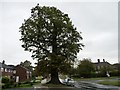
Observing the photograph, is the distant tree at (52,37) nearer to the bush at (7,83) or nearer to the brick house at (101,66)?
the bush at (7,83)

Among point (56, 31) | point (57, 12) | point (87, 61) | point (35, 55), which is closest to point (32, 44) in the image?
point (35, 55)

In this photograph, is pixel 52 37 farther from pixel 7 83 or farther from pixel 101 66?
pixel 101 66

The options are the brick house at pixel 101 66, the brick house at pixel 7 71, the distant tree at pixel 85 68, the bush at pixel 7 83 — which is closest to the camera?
the bush at pixel 7 83

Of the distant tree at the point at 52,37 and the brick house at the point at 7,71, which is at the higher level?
the distant tree at the point at 52,37

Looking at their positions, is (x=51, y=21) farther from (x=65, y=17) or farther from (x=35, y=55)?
(x=35, y=55)

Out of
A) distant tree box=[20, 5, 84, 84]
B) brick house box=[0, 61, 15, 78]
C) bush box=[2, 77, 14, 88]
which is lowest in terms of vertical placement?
bush box=[2, 77, 14, 88]

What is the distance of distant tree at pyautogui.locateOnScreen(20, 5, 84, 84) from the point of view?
42.6 m

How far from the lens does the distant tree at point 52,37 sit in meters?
42.6

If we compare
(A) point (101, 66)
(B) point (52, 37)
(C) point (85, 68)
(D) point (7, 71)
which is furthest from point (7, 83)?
(A) point (101, 66)

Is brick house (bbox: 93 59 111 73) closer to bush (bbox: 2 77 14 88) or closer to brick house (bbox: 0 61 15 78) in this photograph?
brick house (bbox: 0 61 15 78)

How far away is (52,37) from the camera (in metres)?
Answer: 43.3

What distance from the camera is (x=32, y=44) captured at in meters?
43.7

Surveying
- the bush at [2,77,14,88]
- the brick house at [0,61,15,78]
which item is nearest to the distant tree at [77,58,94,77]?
the brick house at [0,61,15,78]

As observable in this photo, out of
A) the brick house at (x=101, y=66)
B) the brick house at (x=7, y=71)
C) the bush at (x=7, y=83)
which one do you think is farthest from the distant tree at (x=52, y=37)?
the brick house at (x=101, y=66)
